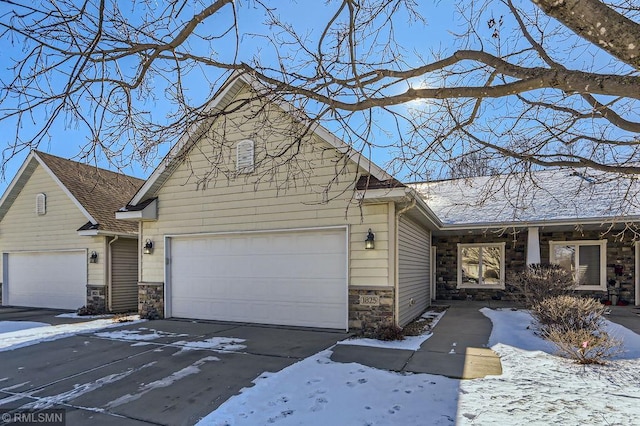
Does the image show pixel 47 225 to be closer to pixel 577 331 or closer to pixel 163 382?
pixel 163 382

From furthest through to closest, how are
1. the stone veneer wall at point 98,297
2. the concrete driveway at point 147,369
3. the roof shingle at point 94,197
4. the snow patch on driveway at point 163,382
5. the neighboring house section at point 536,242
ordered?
the roof shingle at point 94,197, the stone veneer wall at point 98,297, the neighboring house section at point 536,242, the snow patch on driveway at point 163,382, the concrete driveway at point 147,369

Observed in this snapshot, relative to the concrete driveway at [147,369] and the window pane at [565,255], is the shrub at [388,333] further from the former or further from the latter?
the window pane at [565,255]

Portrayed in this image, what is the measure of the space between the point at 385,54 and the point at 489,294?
11.8 metres

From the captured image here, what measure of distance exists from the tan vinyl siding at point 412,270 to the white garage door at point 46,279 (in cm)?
1059

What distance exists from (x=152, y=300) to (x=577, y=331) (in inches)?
377

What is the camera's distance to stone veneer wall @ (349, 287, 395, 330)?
7770mm

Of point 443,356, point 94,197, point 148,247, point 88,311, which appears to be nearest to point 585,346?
point 443,356

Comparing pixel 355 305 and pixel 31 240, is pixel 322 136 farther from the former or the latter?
pixel 31 240

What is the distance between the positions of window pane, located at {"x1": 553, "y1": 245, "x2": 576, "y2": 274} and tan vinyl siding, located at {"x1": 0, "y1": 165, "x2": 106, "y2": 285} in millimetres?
15219

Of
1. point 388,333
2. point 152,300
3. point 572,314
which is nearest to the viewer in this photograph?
point 572,314

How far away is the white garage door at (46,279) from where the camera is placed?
→ 43.9 feet

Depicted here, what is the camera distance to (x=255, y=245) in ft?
31.1

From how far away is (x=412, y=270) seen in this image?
10188mm

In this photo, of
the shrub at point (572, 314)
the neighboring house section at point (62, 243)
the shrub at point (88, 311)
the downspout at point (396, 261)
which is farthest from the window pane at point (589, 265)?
the shrub at point (88, 311)
